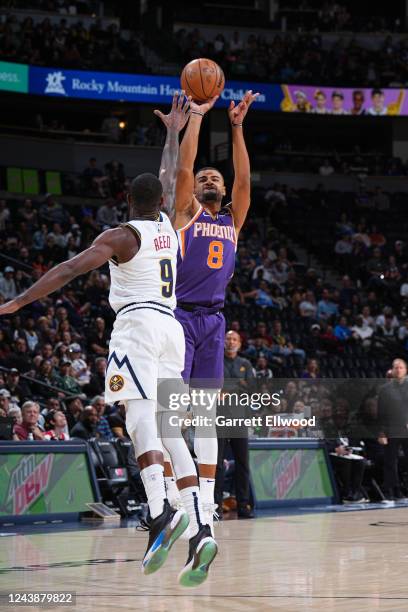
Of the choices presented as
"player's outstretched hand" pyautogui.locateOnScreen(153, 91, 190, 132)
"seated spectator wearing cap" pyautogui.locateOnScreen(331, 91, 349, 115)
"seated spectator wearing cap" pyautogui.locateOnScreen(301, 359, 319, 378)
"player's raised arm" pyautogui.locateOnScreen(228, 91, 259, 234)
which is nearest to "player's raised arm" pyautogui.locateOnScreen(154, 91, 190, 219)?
"player's outstretched hand" pyautogui.locateOnScreen(153, 91, 190, 132)

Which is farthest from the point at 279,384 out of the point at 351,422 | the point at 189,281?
the point at 189,281

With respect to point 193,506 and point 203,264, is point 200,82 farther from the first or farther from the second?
point 193,506

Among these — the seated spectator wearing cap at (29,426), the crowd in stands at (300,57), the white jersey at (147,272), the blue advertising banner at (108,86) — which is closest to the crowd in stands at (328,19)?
the crowd in stands at (300,57)

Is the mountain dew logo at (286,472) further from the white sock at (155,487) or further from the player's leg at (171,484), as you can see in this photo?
the white sock at (155,487)

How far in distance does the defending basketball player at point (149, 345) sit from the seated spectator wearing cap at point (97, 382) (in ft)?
32.0

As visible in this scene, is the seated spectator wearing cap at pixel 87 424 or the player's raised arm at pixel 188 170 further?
the seated spectator wearing cap at pixel 87 424

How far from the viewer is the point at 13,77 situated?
2698 cm

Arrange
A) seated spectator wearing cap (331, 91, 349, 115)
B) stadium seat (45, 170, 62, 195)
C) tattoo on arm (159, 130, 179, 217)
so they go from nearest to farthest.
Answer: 1. tattoo on arm (159, 130, 179, 217)
2. stadium seat (45, 170, 62, 195)
3. seated spectator wearing cap (331, 91, 349, 115)

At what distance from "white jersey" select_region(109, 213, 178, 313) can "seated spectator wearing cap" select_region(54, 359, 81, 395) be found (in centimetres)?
946

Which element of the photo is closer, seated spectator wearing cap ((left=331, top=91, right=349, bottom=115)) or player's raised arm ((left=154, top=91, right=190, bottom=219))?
player's raised arm ((left=154, top=91, right=190, bottom=219))

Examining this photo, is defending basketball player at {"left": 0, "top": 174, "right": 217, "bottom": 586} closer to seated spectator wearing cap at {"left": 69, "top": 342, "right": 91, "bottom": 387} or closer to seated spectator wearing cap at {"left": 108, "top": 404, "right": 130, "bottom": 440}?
seated spectator wearing cap at {"left": 108, "top": 404, "right": 130, "bottom": 440}

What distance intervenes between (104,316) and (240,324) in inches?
135

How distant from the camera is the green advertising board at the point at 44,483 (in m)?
11.1

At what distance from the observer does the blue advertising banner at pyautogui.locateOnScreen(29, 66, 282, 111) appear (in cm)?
2769
